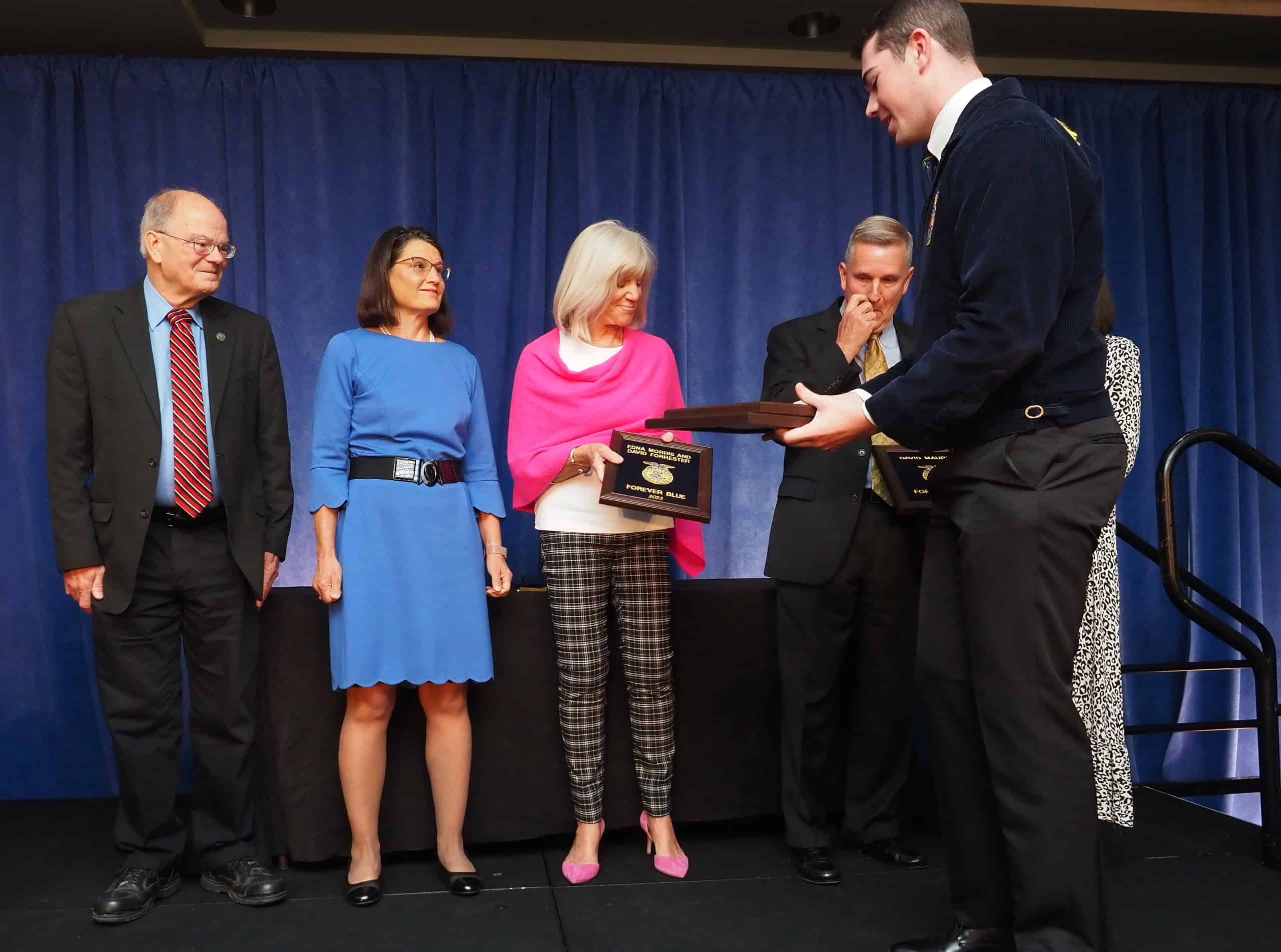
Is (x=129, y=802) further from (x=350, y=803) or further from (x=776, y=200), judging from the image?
(x=776, y=200)

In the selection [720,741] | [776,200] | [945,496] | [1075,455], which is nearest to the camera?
[1075,455]

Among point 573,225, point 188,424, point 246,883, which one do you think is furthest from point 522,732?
point 573,225

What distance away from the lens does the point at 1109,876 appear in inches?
108

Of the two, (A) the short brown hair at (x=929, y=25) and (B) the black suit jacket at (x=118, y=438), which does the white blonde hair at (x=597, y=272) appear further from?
(A) the short brown hair at (x=929, y=25)

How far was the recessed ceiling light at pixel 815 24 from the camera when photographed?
3.93 meters

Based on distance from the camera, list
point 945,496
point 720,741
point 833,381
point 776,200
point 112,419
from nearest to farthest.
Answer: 1. point 945,496
2. point 112,419
3. point 833,381
4. point 720,741
5. point 776,200

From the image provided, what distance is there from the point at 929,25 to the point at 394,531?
1592mm

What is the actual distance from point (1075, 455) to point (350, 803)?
1860mm

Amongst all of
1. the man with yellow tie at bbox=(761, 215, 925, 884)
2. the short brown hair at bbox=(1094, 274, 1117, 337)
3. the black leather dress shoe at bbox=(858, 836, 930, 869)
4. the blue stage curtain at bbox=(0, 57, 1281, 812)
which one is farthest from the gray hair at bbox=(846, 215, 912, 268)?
the black leather dress shoe at bbox=(858, 836, 930, 869)

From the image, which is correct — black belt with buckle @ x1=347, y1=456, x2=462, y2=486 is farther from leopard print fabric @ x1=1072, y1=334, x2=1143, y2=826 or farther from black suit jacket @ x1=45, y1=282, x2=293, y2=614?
leopard print fabric @ x1=1072, y1=334, x2=1143, y2=826

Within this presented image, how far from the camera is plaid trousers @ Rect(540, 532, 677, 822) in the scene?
274cm

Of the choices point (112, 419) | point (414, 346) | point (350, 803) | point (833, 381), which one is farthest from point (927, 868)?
point (112, 419)

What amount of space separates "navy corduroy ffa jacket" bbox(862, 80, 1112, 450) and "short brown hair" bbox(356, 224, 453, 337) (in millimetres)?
1379

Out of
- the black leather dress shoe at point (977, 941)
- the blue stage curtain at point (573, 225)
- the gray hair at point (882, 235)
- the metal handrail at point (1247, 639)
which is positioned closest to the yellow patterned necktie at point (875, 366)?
the gray hair at point (882, 235)
